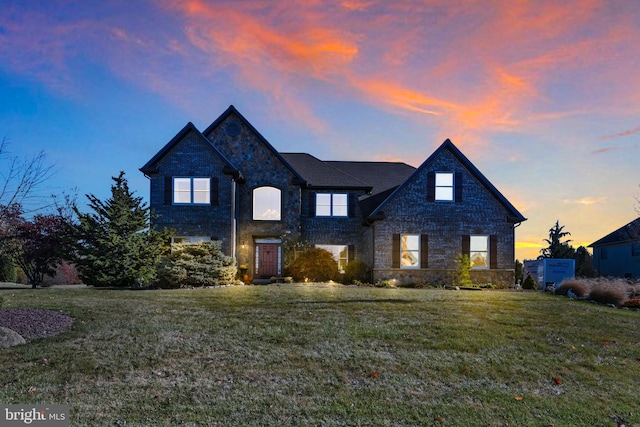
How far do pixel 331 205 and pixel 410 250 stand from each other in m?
5.51

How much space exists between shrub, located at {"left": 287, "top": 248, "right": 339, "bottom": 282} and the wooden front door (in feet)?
5.41

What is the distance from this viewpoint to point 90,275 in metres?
20.9

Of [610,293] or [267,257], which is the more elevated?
[267,257]

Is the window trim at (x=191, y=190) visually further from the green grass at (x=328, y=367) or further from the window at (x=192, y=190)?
the green grass at (x=328, y=367)

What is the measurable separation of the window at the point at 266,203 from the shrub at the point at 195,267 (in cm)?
401

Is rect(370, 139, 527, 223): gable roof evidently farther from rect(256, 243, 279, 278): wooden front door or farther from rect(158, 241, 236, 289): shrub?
rect(158, 241, 236, 289): shrub

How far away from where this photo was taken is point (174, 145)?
2377 cm

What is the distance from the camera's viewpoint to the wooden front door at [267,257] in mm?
25484

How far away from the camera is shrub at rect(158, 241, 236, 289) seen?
20.1 metres

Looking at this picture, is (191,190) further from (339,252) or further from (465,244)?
(465,244)

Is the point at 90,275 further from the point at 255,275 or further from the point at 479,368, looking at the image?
the point at 479,368

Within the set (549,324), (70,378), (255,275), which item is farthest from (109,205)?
(549,324)
